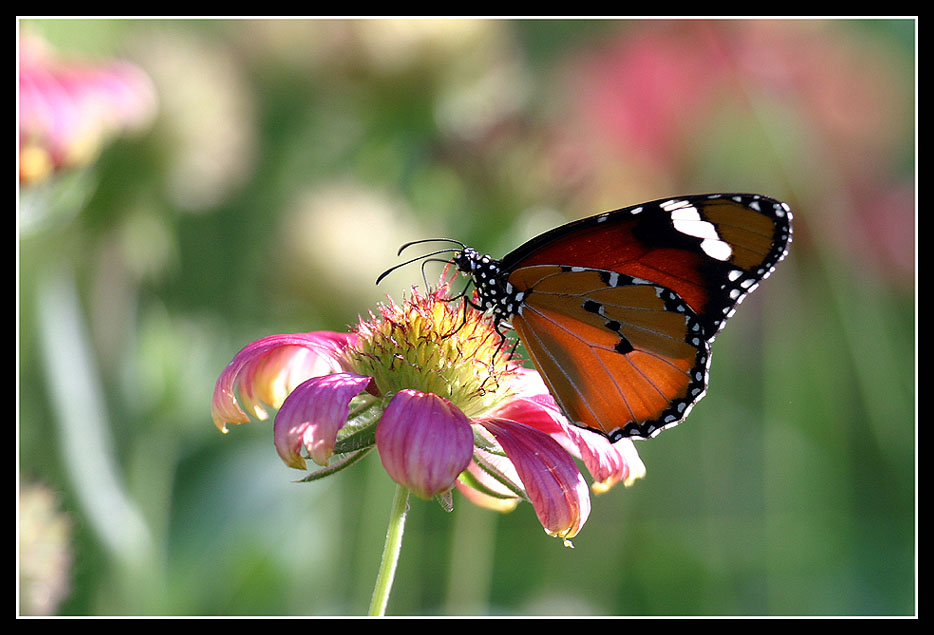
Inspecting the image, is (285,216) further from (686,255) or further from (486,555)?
(686,255)

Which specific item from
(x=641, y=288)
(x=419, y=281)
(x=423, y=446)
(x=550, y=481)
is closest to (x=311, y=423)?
(x=423, y=446)

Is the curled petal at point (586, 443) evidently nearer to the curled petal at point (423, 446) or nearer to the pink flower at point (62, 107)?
the curled petal at point (423, 446)

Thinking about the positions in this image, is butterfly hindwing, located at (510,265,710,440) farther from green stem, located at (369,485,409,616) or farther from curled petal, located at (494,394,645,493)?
green stem, located at (369,485,409,616)

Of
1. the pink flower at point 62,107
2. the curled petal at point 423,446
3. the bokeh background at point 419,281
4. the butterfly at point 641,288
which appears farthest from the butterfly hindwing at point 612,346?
the pink flower at point 62,107

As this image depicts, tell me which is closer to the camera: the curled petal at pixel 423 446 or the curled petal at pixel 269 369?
the curled petal at pixel 423 446

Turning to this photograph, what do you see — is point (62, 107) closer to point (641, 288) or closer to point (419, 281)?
point (419, 281)
